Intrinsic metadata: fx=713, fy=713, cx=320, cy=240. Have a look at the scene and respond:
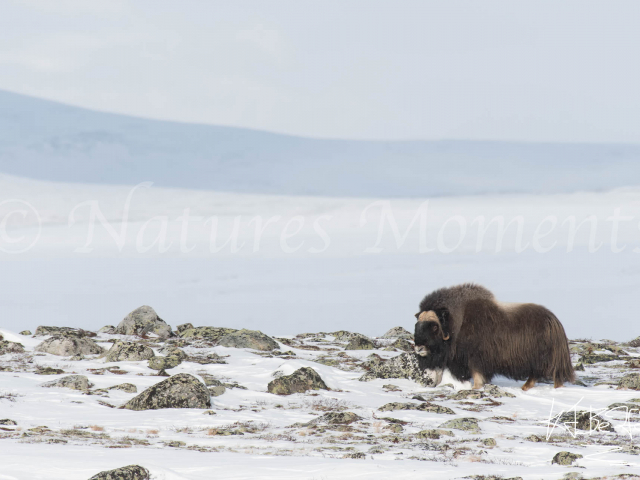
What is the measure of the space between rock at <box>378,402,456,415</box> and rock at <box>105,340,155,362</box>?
26.0 feet

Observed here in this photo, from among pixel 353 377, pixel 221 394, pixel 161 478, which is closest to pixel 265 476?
pixel 161 478

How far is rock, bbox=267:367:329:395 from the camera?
15766 millimetres

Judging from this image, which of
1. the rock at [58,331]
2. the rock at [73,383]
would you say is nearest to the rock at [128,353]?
the rock at [73,383]

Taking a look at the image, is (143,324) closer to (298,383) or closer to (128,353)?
(128,353)

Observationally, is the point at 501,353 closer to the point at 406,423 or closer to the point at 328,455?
the point at 406,423

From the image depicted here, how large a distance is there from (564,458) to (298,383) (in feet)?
24.8

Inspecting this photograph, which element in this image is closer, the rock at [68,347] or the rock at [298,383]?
the rock at [298,383]

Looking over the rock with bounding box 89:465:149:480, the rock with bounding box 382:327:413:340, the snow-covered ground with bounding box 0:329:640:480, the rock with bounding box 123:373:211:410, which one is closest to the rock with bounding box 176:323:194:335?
the rock with bounding box 382:327:413:340

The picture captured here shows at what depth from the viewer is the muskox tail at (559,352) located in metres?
15.9

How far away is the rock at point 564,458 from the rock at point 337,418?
12.4 ft

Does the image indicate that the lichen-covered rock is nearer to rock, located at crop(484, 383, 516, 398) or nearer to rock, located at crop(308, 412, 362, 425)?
rock, located at crop(484, 383, 516, 398)

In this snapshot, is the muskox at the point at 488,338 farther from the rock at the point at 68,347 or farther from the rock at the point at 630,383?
the rock at the point at 68,347

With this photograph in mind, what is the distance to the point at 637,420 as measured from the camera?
43.2ft

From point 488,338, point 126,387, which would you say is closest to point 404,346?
point 488,338
